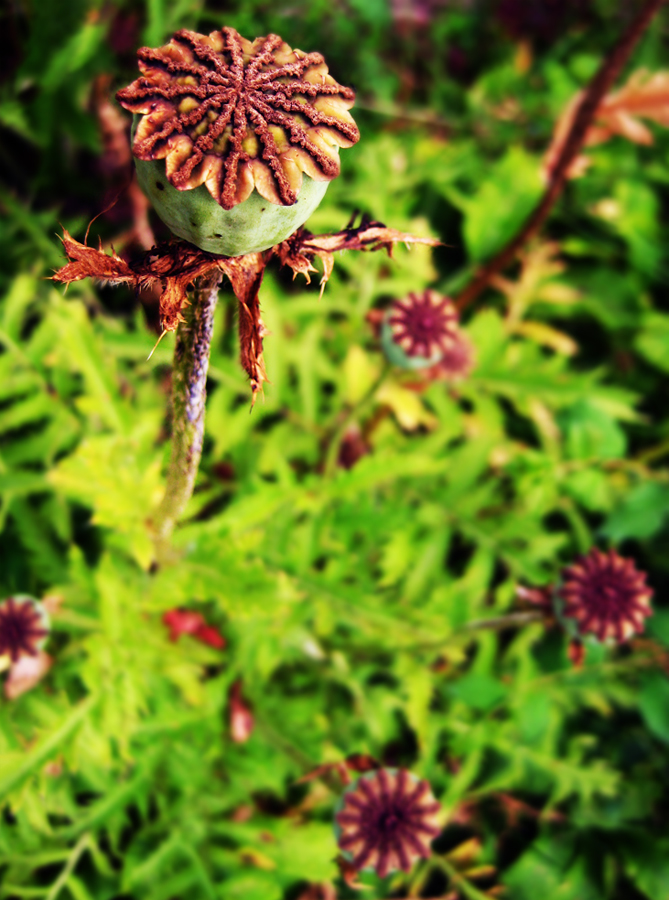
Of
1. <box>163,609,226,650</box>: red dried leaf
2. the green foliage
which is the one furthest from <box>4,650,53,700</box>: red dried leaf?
<box>163,609,226,650</box>: red dried leaf

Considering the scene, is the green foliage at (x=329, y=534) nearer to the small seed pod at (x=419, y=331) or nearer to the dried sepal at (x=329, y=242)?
the small seed pod at (x=419, y=331)

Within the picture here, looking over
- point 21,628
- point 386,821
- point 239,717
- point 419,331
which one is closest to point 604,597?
point 386,821

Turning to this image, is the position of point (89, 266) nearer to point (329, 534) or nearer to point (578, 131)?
point (329, 534)

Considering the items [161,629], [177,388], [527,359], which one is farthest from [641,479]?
[177,388]

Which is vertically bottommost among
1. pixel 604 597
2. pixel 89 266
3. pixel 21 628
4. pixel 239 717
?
pixel 239 717

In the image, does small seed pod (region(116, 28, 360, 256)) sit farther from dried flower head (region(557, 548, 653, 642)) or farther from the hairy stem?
dried flower head (region(557, 548, 653, 642))
